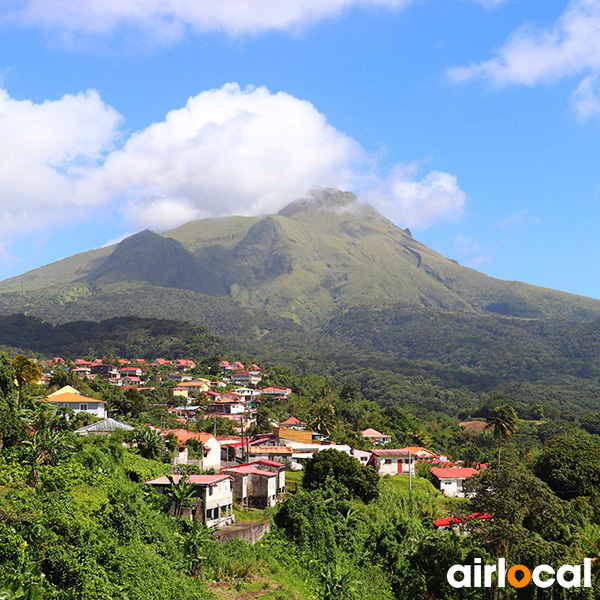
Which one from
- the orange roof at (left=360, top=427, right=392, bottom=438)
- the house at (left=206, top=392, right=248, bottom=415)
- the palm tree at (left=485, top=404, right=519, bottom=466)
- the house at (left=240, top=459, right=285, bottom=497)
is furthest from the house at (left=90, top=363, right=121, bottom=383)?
the house at (left=240, top=459, right=285, bottom=497)

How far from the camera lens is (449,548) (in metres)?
34.2

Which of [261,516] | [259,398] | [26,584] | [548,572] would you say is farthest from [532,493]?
[259,398]

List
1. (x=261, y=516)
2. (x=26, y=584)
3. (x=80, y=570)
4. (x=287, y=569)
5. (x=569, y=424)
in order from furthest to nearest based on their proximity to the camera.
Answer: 1. (x=569, y=424)
2. (x=261, y=516)
3. (x=287, y=569)
4. (x=80, y=570)
5. (x=26, y=584)

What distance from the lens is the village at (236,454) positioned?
3372 centimetres

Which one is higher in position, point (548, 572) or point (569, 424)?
point (548, 572)

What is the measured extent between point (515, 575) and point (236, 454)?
2876 centimetres

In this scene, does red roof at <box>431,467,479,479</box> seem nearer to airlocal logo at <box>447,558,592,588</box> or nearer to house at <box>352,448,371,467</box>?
house at <box>352,448,371,467</box>

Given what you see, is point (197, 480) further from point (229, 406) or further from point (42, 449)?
point (229, 406)

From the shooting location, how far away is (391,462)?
193ft

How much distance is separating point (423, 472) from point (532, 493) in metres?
29.5

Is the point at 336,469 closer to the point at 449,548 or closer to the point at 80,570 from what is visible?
the point at 449,548

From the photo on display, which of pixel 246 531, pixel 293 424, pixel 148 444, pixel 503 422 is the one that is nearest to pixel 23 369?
pixel 148 444

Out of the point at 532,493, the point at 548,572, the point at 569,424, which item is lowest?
the point at 569,424

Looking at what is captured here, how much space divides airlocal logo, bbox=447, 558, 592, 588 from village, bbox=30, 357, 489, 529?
2.67 m
